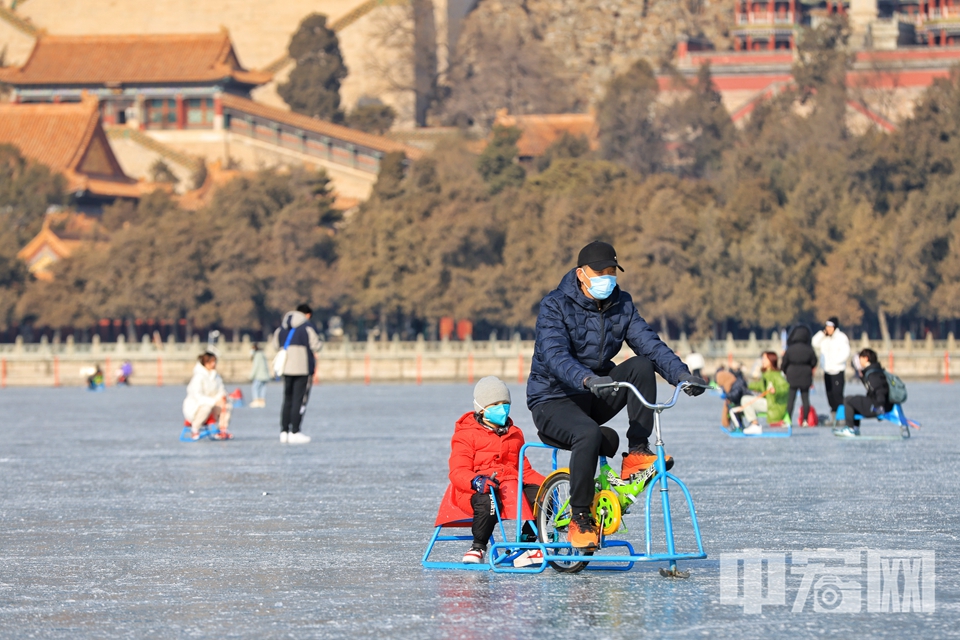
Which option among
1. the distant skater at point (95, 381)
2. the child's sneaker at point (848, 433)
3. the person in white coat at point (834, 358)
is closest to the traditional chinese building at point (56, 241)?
the distant skater at point (95, 381)

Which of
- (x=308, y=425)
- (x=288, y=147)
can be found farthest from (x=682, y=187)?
(x=308, y=425)

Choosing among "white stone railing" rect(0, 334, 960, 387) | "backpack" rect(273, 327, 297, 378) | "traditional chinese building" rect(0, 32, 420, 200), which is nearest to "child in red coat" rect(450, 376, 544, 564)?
"backpack" rect(273, 327, 297, 378)

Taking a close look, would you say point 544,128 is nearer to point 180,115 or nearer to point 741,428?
point 180,115

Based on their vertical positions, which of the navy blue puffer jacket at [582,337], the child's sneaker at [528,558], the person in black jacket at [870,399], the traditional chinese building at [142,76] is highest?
the traditional chinese building at [142,76]

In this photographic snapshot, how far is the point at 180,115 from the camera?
74000mm

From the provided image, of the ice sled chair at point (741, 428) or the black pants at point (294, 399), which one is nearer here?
the black pants at point (294, 399)

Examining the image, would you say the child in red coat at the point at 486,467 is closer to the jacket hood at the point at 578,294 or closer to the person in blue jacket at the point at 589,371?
the person in blue jacket at the point at 589,371

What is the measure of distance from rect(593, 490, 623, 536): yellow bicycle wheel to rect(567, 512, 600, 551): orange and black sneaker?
8 centimetres

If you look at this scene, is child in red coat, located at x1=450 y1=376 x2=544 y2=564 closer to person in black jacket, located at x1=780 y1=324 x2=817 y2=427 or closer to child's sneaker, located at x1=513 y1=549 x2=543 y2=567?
child's sneaker, located at x1=513 y1=549 x2=543 y2=567

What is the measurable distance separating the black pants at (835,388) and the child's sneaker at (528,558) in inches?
453

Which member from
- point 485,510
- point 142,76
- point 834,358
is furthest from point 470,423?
point 142,76

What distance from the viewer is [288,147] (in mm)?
71438

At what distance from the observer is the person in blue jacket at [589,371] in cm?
736

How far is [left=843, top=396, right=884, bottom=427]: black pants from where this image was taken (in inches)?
674
